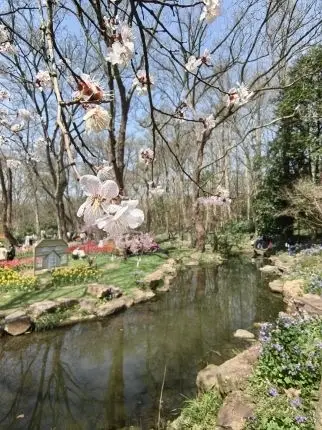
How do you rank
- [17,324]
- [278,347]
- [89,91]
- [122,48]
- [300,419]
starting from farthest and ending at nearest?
[17,324], [278,347], [300,419], [122,48], [89,91]

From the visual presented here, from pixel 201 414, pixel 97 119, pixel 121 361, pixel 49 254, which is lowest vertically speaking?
pixel 121 361

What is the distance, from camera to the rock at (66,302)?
7931mm

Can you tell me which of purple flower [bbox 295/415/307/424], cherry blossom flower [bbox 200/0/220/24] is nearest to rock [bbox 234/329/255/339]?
purple flower [bbox 295/415/307/424]

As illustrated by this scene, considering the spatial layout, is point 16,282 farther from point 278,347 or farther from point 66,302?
point 278,347

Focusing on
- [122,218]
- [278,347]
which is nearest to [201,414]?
[278,347]

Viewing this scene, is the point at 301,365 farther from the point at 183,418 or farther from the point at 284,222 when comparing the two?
the point at 284,222

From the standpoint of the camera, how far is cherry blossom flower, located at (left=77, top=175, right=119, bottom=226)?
3.19ft

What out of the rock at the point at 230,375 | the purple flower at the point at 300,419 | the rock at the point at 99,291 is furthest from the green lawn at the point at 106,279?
the purple flower at the point at 300,419

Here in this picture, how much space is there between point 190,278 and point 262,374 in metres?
8.71

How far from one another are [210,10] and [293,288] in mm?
8018

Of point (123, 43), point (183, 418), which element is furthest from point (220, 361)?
point (123, 43)

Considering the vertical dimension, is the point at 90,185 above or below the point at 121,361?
above

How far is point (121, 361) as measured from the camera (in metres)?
5.97

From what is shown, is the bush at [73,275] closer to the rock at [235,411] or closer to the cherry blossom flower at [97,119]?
the rock at [235,411]
